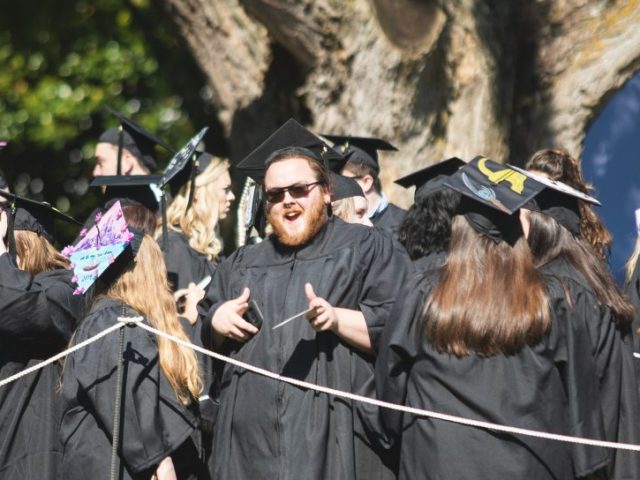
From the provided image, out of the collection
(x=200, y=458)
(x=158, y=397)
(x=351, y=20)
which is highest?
(x=351, y=20)

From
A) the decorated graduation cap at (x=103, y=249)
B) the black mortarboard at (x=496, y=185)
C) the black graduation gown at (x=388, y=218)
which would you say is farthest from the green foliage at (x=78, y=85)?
the black mortarboard at (x=496, y=185)

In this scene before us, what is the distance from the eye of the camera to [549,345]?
5324 mm

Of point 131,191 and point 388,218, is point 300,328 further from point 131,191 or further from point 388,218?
point 388,218

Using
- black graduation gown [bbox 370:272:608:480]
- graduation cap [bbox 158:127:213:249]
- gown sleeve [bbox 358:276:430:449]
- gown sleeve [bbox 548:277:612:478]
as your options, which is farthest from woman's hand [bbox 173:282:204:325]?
gown sleeve [bbox 548:277:612:478]

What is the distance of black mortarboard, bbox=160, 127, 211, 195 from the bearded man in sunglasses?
158 centimetres

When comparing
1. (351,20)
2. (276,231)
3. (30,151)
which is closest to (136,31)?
(30,151)

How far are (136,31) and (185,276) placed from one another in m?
7.18

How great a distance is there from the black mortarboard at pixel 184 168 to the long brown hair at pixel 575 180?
211cm

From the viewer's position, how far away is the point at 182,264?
7754 millimetres

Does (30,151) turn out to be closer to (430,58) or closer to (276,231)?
(430,58)

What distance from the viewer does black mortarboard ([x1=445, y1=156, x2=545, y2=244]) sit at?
17.6 feet

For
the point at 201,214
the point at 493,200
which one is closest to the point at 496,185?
the point at 493,200

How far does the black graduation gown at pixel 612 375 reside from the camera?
564 cm

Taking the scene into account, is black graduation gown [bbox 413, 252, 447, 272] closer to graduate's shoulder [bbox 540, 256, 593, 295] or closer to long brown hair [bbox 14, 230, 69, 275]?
graduate's shoulder [bbox 540, 256, 593, 295]
